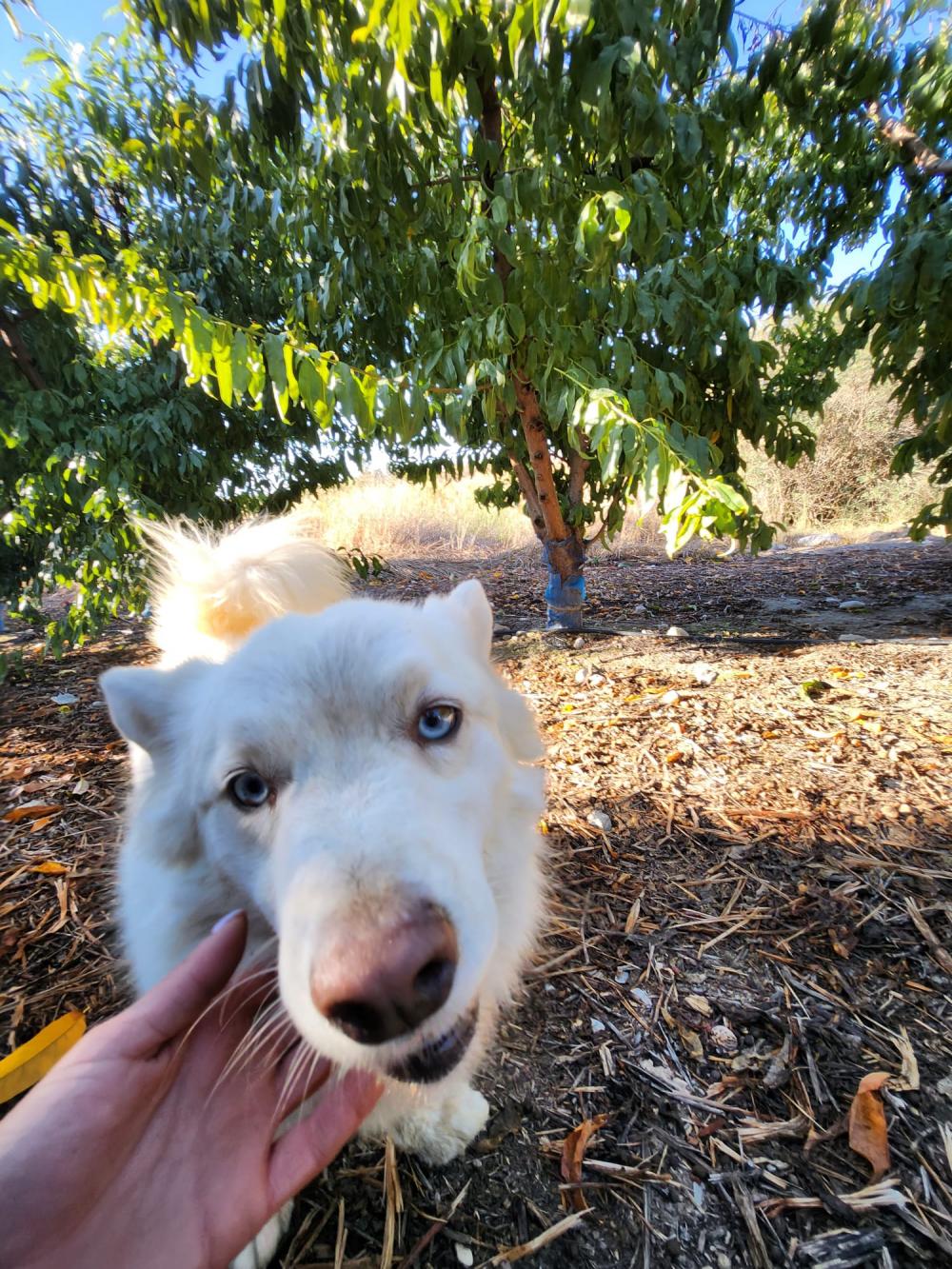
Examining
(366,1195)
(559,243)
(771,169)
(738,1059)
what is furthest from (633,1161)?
(771,169)

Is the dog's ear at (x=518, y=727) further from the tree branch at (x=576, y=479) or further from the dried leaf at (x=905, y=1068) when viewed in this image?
the tree branch at (x=576, y=479)

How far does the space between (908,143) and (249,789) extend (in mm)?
4421

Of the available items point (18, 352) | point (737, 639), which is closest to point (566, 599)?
point (737, 639)

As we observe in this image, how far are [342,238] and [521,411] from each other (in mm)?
1549

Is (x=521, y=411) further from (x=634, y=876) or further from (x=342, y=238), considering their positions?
(x=634, y=876)

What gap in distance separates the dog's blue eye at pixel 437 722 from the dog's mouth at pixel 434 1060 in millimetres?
554

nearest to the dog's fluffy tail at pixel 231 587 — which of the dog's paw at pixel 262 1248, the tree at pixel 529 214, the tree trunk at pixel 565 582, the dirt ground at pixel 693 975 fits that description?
the tree at pixel 529 214

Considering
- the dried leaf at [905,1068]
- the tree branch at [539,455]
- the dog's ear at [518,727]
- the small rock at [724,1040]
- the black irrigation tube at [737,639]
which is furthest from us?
the black irrigation tube at [737,639]

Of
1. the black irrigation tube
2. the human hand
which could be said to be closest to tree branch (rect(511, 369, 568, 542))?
the black irrigation tube

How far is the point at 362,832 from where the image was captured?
0.99 m

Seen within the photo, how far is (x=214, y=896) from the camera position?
4.56ft

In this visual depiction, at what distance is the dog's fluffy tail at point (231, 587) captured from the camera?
2465 millimetres

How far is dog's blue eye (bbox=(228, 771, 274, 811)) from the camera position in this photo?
4.06ft

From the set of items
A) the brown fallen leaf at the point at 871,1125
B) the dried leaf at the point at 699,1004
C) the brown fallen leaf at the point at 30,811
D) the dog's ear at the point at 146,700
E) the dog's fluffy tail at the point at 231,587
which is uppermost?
the dog's fluffy tail at the point at 231,587
